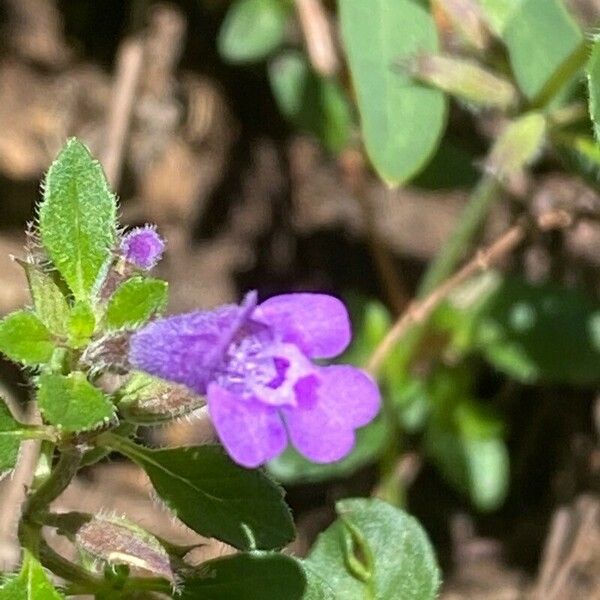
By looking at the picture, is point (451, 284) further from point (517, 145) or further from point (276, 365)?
point (276, 365)

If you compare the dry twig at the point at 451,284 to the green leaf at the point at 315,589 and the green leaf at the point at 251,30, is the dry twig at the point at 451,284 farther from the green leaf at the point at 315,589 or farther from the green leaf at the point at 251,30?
the green leaf at the point at 315,589

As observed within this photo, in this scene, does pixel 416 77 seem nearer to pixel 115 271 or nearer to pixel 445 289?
pixel 445 289

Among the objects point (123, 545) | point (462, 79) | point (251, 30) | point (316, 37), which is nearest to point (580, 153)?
point (462, 79)

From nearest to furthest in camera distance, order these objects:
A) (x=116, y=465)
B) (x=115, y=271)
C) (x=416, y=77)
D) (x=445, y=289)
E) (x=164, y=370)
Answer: (x=164, y=370) → (x=115, y=271) → (x=416, y=77) → (x=445, y=289) → (x=116, y=465)

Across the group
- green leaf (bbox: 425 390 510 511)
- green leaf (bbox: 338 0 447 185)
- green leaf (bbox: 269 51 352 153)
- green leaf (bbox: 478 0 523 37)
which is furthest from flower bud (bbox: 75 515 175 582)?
green leaf (bbox: 269 51 352 153)

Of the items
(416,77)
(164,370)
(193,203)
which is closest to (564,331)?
(416,77)

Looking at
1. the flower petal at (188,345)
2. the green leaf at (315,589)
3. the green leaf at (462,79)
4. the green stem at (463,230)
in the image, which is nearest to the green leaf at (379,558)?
the green leaf at (315,589)

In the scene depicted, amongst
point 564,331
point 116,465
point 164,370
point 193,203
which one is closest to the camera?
point 164,370
